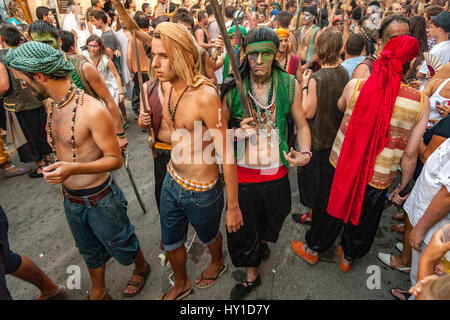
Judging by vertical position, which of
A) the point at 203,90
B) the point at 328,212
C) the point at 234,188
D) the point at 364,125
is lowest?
the point at 328,212

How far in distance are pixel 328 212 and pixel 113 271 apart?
7.48ft

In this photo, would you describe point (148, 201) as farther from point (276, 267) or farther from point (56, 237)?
point (276, 267)

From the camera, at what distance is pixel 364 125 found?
7.23 ft

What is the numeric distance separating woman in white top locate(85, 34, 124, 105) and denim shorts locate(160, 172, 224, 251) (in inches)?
154

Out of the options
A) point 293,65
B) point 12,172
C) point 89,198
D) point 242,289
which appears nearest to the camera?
point 89,198

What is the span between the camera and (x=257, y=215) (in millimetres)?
2557

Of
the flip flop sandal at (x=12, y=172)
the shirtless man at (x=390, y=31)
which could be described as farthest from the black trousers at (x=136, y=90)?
the shirtless man at (x=390, y=31)

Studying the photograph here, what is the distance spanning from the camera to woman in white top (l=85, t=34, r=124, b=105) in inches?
196

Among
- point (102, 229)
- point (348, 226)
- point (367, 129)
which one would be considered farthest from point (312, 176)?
point (102, 229)

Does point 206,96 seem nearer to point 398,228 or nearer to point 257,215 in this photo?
point 257,215

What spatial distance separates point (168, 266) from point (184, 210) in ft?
3.47
